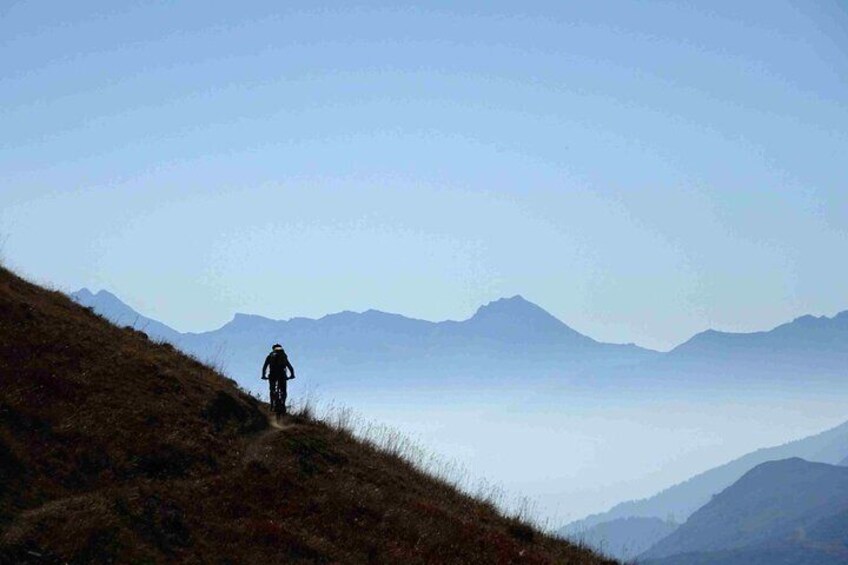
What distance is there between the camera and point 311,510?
2602cm

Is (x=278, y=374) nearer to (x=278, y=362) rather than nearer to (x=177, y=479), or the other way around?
(x=278, y=362)

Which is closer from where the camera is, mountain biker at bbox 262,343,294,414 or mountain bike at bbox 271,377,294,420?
mountain biker at bbox 262,343,294,414

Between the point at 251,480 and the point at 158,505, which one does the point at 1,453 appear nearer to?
the point at 158,505

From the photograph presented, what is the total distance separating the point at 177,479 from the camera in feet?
81.0

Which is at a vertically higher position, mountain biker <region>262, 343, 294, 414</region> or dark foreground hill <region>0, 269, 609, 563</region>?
mountain biker <region>262, 343, 294, 414</region>

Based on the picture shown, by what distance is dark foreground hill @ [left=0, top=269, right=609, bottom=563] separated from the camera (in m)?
21.4

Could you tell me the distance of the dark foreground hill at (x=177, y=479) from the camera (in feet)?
70.3

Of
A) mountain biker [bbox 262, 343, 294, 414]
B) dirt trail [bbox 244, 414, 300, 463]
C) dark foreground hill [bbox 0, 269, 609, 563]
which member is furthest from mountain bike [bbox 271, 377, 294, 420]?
dirt trail [bbox 244, 414, 300, 463]

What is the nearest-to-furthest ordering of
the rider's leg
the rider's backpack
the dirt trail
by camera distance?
the dirt trail < the rider's leg < the rider's backpack

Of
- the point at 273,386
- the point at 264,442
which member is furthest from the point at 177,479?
the point at 273,386

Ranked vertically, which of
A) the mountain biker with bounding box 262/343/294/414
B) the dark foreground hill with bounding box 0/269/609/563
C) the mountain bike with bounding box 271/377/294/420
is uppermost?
the mountain biker with bounding box 262/343/294/414

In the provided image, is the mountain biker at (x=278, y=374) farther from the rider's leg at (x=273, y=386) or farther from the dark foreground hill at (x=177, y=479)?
the dark foreground hill at (x=177, y=479)

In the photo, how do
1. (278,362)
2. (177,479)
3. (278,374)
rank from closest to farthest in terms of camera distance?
(177,479), (278,374), (278,362)

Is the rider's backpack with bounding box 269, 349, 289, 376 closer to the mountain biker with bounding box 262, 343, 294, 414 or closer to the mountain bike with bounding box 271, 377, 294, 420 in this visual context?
the mountain biker with bounding box 262, 343, 294, 414
